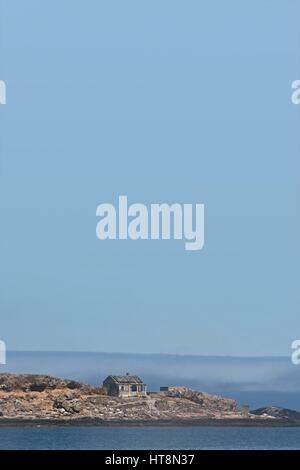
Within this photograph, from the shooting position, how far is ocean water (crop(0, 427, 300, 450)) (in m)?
51.0

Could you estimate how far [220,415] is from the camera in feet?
208

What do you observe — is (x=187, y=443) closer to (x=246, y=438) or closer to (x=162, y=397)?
(x=246, y=438)

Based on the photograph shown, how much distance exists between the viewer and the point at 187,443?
53.2 metres

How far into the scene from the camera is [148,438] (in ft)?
182

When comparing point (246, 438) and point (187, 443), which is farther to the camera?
point (246, 438)

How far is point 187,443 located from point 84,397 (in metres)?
11.8

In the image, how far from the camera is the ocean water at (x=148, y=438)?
51.0 meters
